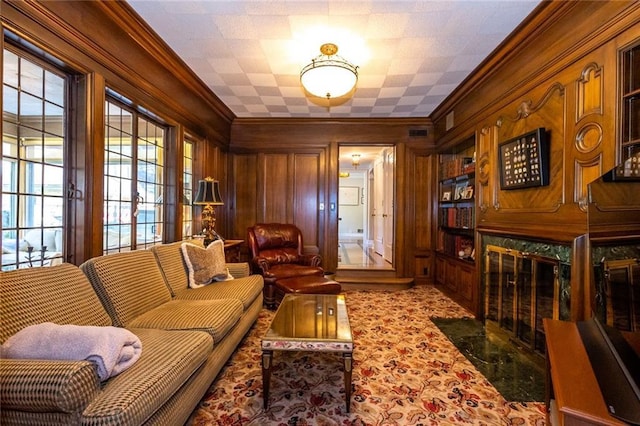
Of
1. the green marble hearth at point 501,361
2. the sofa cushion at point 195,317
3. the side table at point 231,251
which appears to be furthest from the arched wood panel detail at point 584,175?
the side table at point 231,251

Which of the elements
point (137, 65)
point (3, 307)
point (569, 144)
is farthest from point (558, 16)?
point (3, 307)

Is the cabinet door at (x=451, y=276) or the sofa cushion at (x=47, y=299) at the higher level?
the sofa cushion at (x=47, y=299)

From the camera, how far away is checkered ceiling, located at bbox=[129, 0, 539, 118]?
229 cm

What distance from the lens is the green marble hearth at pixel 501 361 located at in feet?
6.81

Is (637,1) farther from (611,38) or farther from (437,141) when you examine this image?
(437,141)

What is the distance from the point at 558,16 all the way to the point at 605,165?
1.22m

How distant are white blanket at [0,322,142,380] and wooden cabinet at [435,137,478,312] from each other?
11.6ft

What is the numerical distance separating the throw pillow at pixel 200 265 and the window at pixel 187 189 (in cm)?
96

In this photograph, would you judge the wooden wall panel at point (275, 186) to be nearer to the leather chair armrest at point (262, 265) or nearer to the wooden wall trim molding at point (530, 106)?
the leather chair armrest at point (262, 265)

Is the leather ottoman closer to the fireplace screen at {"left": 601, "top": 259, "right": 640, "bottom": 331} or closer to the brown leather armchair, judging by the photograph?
the brown leather armchair

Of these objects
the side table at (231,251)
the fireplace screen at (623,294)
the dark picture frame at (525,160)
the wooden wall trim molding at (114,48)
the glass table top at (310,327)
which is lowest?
the glass table top at (310,327)

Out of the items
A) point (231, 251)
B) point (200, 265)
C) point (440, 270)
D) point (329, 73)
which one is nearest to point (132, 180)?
point (200, 265)

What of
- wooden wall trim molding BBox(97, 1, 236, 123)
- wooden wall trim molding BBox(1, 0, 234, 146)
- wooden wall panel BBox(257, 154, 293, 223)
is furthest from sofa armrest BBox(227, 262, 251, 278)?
wooden wall trim molding BBox(97, 1, 236, 123)

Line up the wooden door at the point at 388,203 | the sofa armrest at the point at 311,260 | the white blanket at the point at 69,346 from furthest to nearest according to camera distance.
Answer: the wooden door at the point at 388,203 → the sofa armrest at the point at 311,260 → the white blanket at the point at 69,346
